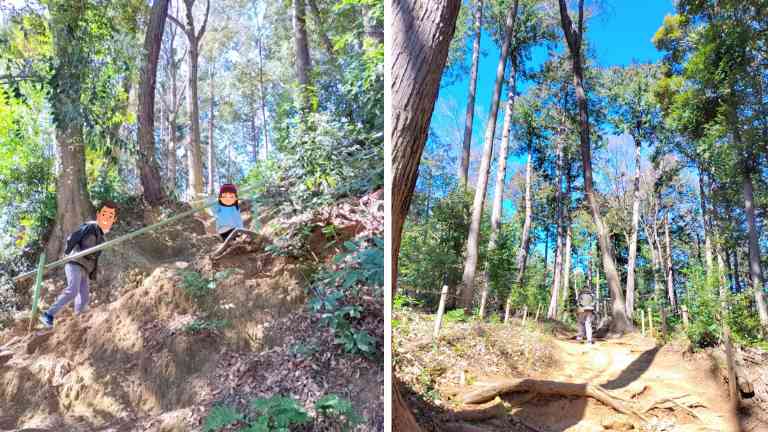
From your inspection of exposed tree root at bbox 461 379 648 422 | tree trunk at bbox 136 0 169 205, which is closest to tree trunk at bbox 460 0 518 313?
exposed tree root at bbox 461 379 648 422

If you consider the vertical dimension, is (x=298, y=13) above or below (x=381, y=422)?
above

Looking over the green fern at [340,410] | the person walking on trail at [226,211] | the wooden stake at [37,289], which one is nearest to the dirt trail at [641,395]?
the green fern at [340,410]

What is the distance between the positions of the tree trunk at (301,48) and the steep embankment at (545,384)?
156 cm

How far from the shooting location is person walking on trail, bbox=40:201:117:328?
1310 mm

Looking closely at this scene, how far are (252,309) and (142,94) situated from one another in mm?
765

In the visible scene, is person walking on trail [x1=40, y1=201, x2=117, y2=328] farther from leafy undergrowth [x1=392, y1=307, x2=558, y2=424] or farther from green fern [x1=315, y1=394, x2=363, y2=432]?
leafy undergrowth [x1=392, y1=307, x2=558, y2=424]

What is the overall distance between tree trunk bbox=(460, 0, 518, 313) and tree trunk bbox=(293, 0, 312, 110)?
1841 millimetres

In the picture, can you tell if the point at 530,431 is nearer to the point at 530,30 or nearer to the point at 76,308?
the point at 76,308

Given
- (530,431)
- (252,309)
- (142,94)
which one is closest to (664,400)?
(530,431)

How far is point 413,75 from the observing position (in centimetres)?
159

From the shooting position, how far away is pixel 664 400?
101 inches

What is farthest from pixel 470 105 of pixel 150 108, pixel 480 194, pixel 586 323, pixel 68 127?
pixel 68 127

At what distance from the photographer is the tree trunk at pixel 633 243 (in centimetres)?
341

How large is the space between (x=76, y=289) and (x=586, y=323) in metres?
2.90
